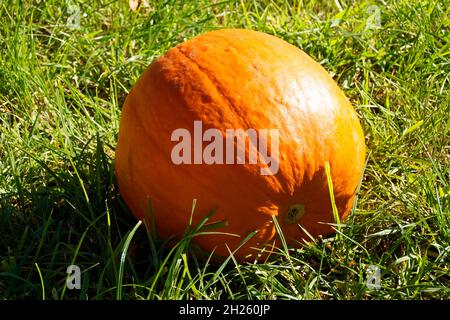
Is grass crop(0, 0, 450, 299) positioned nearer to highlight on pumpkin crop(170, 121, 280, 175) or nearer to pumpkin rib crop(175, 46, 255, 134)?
highlight on pumpkin crop(170, 121, 280, 175)

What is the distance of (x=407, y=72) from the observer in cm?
403

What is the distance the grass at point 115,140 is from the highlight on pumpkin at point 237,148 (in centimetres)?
34

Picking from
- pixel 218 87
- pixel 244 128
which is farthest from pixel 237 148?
pixel 218 87

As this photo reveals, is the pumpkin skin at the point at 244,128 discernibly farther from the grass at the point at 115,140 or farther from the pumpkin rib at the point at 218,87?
the grass at the point at 115,140

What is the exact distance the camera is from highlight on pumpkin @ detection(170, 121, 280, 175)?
8.60 feet

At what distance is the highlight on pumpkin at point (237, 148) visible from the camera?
103 inches

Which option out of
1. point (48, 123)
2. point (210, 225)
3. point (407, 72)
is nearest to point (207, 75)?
point (210, 225)

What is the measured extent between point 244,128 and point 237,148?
0.24ft

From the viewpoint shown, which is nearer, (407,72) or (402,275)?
(402,275)

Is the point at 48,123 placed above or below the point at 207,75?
below

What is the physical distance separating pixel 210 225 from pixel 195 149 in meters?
0.27

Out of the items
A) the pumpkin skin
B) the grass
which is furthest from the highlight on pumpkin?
the grass

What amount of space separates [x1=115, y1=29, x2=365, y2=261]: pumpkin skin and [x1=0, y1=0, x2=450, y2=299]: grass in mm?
139
